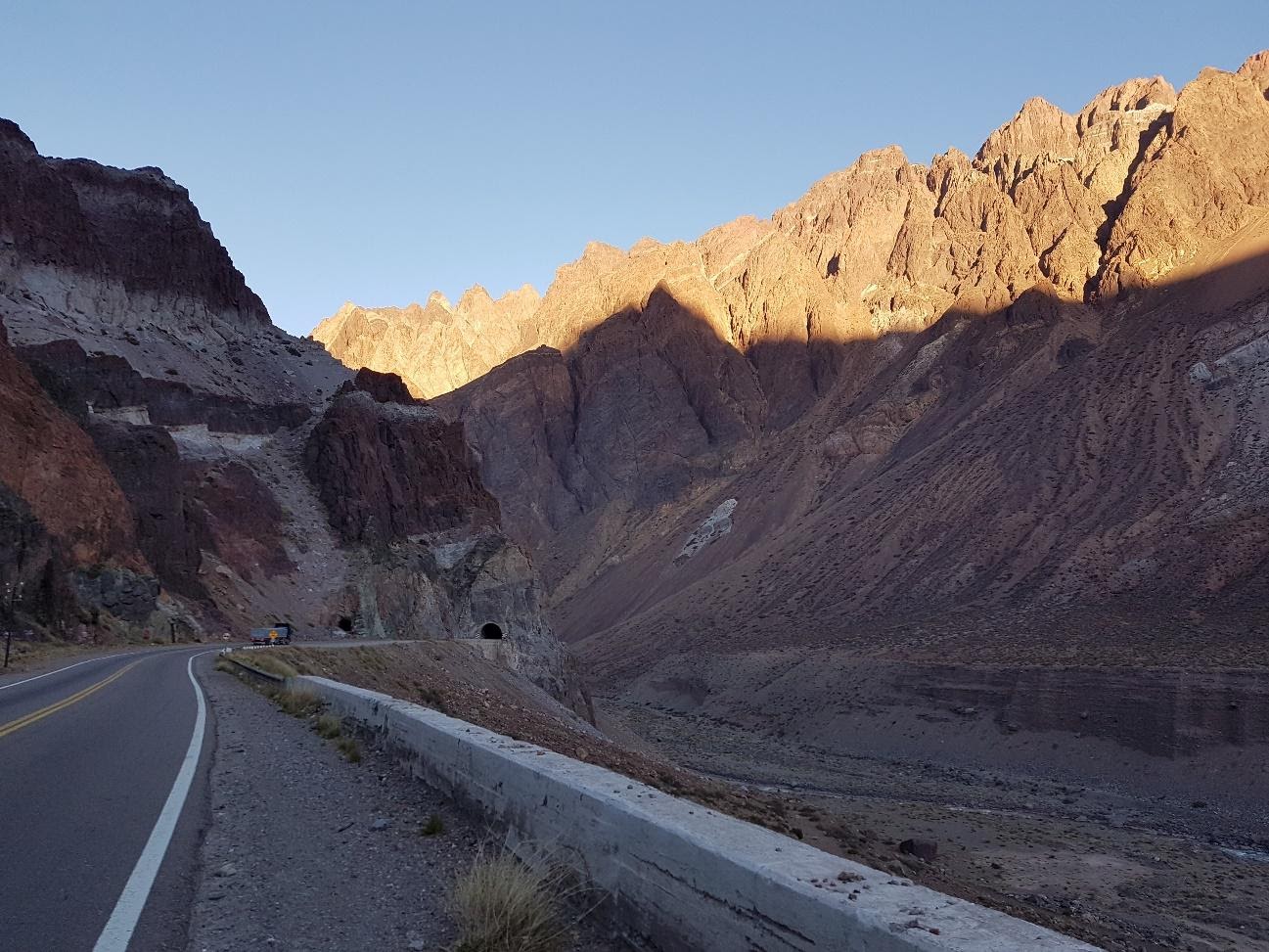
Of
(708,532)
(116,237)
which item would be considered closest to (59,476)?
(116,237)

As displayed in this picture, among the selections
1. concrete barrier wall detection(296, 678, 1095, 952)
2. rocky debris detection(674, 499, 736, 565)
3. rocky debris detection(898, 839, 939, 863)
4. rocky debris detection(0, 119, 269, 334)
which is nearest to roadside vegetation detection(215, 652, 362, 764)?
concrete barrier wall detection(296, 678, 1095, 952)

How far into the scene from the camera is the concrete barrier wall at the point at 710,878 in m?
3.28

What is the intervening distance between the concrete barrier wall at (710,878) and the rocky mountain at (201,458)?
3648cm

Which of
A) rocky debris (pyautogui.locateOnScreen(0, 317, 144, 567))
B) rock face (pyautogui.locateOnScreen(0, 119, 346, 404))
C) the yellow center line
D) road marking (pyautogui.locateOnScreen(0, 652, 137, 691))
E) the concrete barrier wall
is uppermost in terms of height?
rock face (pyautogui.locateOnScreen(0, 119, 346, 404))

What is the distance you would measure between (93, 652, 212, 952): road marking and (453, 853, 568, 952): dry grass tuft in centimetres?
172

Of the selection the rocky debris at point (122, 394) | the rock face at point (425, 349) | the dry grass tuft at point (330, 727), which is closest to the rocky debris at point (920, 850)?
the dry grass tuft at point (330, 727)

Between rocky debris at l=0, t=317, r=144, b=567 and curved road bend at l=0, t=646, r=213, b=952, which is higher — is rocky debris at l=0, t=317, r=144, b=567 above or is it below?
above

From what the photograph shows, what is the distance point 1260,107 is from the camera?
8706 centimetres

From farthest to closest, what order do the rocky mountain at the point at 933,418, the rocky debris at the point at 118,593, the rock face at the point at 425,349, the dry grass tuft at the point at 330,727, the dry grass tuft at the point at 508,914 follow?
the rock face at the point at 425,349 → the rocky mountain at the point at 933,418 → the rocky debris at the point at 118,593 → the dry grass tuft at the point at 330,727 → the dry grass tuft at the point at 508,914

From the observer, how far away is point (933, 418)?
287ft

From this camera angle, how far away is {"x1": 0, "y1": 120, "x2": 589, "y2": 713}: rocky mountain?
132 feet

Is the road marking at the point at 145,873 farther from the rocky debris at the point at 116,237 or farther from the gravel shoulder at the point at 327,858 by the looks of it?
the rocky debris at the point at 116,237

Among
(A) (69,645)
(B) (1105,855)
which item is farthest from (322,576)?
(B) (1105,855)

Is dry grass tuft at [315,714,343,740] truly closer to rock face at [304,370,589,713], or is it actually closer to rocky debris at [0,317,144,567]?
rocky debris at [0,317,144,567]
